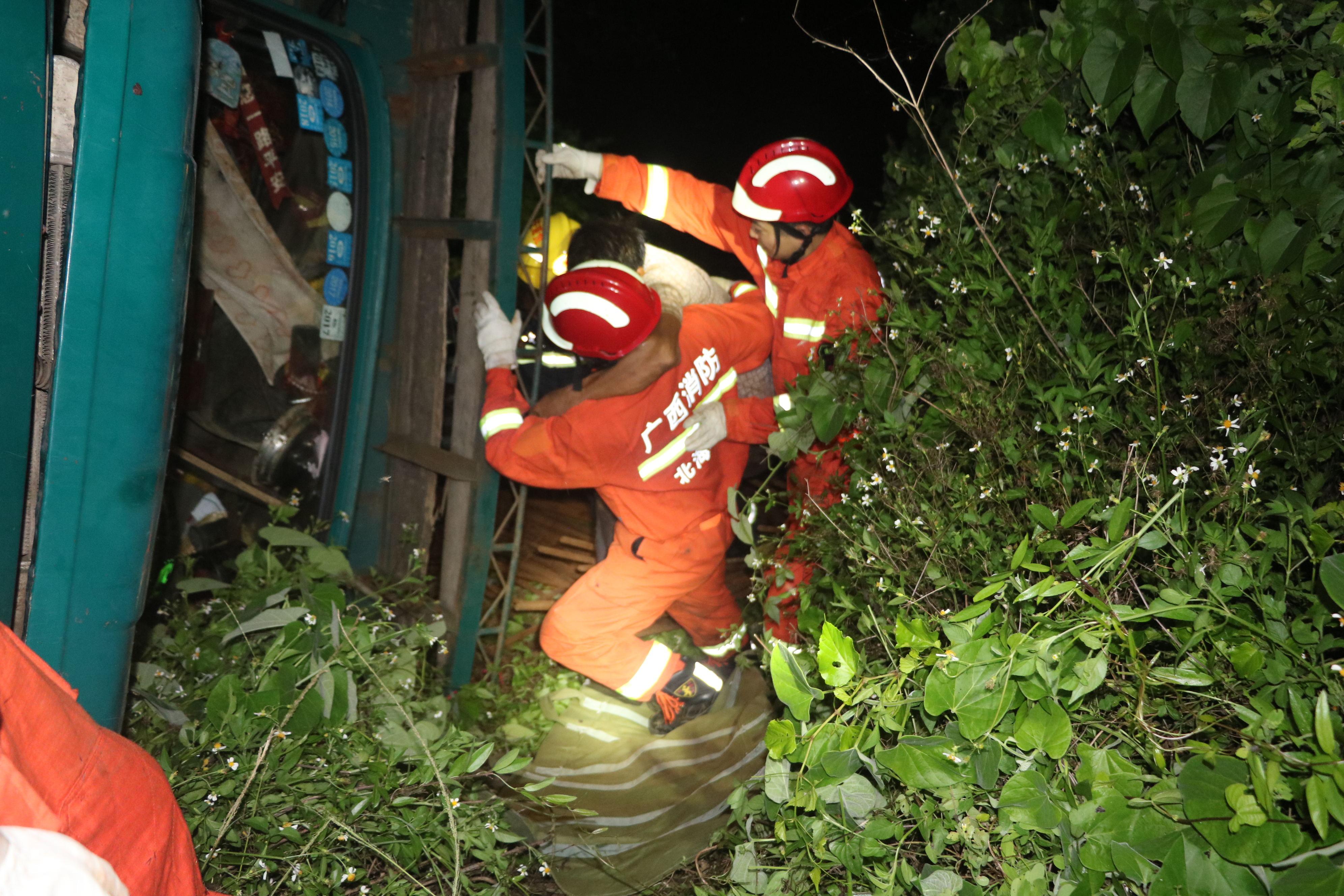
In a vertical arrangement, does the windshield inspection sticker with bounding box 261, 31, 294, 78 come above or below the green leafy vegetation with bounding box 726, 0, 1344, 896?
above

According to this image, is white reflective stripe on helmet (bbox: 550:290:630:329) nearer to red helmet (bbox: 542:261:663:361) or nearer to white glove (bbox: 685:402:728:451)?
red helmet (bbox: 542:261:663:361)

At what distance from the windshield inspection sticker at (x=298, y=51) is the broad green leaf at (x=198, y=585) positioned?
2044mm

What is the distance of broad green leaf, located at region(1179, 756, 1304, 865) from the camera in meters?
1.12

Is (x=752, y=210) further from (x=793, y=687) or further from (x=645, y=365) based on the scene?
(x=793, y=687)

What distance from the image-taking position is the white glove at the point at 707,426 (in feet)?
12.9

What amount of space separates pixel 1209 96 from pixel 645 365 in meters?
2.24

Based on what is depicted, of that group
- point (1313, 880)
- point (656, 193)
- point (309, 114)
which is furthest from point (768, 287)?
point (1313, 880)

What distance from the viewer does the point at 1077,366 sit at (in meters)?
2.01

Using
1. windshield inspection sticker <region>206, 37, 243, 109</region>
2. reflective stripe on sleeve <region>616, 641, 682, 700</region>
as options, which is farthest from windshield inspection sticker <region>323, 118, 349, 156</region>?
reflective stripe on sleeve <region>616, 641, 682, 700</region>

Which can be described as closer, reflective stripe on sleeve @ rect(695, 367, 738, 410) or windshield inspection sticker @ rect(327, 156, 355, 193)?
windshield inspection sticker @ rect(327, 156, 355, 193)

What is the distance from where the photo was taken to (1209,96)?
2.22 meters

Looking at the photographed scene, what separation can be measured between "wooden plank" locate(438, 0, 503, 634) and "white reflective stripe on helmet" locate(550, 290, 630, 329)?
35 centimetres

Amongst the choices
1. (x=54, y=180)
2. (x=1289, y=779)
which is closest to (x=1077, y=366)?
(x=1289, y=779)

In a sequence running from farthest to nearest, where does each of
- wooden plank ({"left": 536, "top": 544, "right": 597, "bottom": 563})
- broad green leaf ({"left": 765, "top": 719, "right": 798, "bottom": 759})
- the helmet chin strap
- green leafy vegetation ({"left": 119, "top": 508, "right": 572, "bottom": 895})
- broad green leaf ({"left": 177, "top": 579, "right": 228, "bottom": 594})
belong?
1. wooden plank ({"left": 536, "top": 544, "right": 597, "bottom": 563})
2. the helmet chin strap
3. broad green leaf ({"left": 177, "top": 579, "right": 228, "bottom": 594})
4. green leafy vegetation ({"left": 119, "top": 508, "right": 572, "bottom": 895})
5. broad green leaf ({"left": 765, "top": 719, "right": 798, "bottom": 759})
